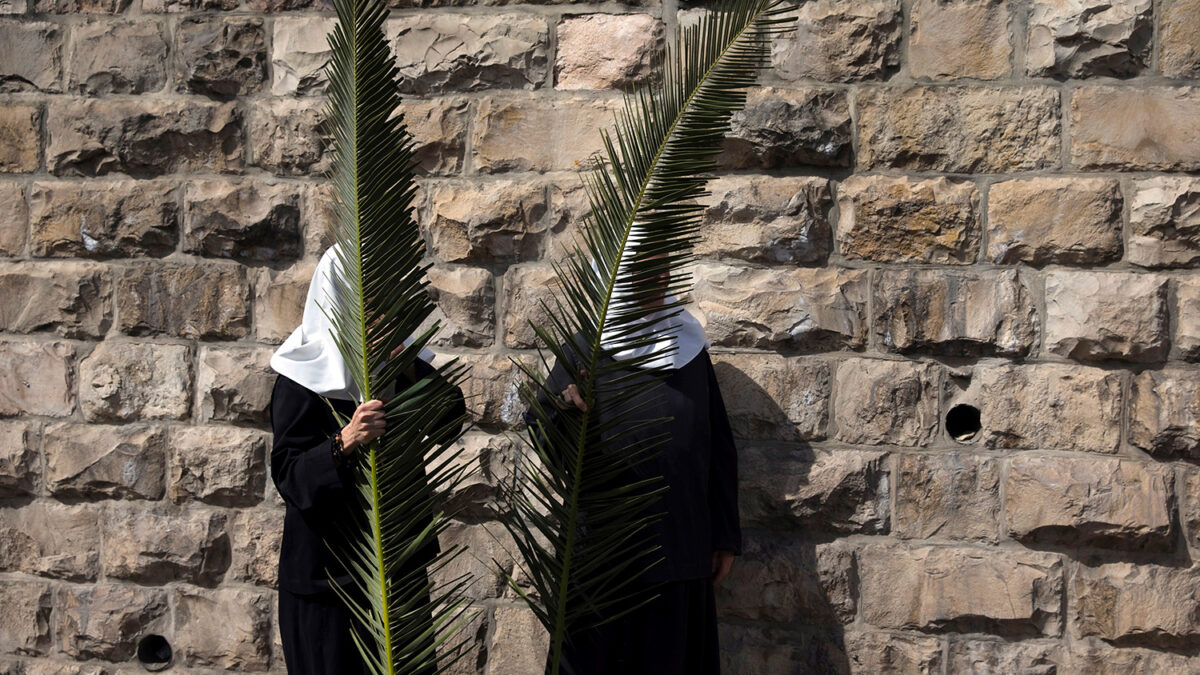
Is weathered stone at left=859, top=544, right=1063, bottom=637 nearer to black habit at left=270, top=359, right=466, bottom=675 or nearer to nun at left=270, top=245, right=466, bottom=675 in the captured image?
nun at left=270, top=245, right=466, bottom=675

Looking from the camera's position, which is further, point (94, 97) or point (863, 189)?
point (94, 97)

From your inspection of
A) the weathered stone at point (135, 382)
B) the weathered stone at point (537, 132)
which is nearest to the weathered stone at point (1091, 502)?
the weathered stone at point (537, 132)

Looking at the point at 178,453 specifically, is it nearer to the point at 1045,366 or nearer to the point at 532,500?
the point at 532,500

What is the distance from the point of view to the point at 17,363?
366cm

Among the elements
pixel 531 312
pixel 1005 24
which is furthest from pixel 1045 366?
pixel 531 312

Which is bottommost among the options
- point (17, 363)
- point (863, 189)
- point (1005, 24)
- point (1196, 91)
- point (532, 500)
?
point (532, 500)

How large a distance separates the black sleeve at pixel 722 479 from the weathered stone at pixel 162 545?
1746 mm

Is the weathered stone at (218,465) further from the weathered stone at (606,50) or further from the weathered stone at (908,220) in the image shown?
the weathered stone at (908,220)

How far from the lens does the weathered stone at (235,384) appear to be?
11.5 feet

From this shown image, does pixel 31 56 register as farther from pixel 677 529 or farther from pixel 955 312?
pixel 955 312

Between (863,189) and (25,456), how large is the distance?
3.10 metres

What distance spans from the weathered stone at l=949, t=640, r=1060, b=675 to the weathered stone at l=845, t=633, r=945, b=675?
0.06 m

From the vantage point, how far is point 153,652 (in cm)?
364

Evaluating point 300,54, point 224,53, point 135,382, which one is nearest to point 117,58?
point 224,53
